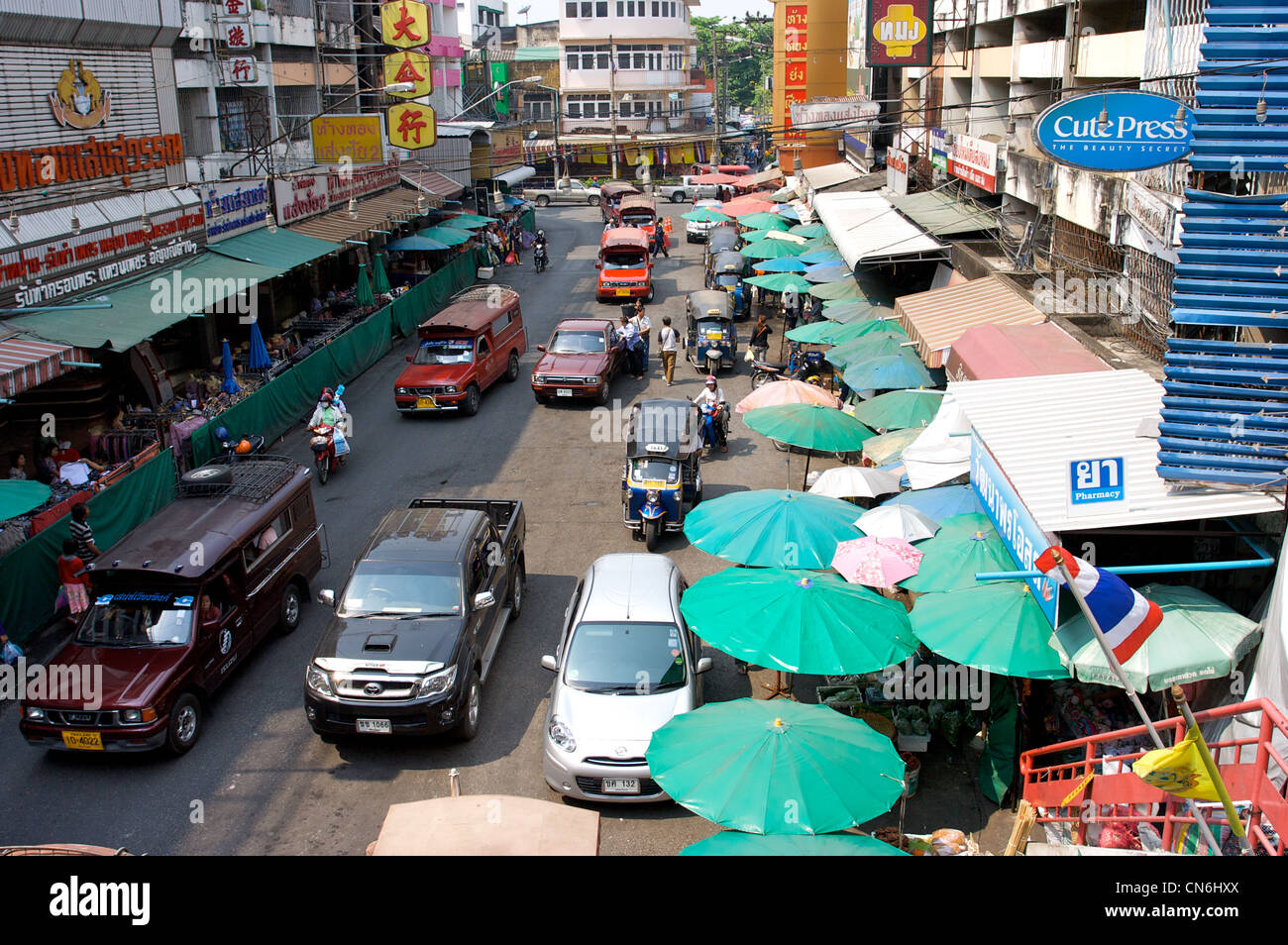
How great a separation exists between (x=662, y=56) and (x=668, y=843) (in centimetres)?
7820

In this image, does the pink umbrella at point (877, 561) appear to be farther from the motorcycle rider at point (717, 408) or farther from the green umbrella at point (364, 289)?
the green umbrella at point (364, 289)

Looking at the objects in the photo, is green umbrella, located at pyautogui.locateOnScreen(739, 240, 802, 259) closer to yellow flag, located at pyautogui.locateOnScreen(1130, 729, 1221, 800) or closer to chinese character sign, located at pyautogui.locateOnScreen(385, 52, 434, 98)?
chinese character sign, located at pyautogui.locateOnScreen(385, 52, 434, 98)

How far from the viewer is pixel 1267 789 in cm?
586

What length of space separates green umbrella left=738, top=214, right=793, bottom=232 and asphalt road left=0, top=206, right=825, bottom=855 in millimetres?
18493

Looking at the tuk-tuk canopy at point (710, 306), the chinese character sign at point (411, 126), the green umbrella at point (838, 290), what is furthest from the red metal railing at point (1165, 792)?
the chinese character sign at point (411, 126)

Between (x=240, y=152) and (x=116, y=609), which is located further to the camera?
(x=240, y=152)

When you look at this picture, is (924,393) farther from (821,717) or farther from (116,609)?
(116,609)

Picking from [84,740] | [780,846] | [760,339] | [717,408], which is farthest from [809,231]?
[780,846]

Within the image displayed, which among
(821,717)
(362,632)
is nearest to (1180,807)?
(821,717)

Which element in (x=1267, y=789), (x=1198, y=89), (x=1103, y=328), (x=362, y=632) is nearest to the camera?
(x=1267, y=789)

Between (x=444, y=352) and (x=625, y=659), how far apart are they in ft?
49.2

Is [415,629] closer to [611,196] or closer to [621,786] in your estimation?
[621,786]

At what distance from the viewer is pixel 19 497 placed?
12.6 meters

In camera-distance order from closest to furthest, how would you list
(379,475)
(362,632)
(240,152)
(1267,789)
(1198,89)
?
(1267,789) < (1198,89) < (362,632) < (379,475) < (240,152)
